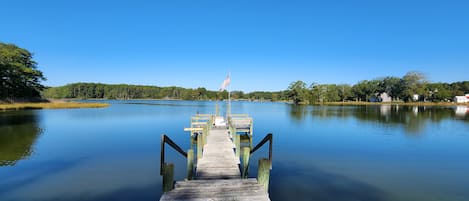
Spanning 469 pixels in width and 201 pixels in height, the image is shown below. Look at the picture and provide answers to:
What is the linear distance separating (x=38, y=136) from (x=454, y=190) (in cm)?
2335

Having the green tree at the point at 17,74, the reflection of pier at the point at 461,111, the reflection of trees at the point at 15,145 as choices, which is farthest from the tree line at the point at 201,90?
the reflection of trees at the point at 15,145

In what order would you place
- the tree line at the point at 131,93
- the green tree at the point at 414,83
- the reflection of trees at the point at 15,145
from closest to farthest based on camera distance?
the reflection of trees at the point at 15,145 → the green tree at the point at 414,83 → the tree line at the point at 131,93

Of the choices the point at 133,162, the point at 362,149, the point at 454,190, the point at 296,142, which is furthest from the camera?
the point at 296,142

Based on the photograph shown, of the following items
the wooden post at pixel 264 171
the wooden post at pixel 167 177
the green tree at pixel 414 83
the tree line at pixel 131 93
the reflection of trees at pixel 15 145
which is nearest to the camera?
the wooden post at pixel 167 177

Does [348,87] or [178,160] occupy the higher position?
[348,87]

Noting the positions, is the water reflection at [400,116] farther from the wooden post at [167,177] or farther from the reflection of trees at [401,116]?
the wooden post at [167,177]

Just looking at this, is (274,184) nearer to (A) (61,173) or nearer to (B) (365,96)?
(A) (61,173)

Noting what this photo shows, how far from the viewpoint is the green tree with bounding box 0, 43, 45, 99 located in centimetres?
4457

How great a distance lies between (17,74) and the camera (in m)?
46.4

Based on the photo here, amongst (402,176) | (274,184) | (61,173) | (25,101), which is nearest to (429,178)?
(402,176)

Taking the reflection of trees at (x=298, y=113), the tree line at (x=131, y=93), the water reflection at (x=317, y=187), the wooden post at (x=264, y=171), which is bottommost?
the water reflection at (x=317, y=187)

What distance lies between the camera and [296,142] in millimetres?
15938

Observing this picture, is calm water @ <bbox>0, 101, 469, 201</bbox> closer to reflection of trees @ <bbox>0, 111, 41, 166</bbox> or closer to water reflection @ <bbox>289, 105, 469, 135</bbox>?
reflection of trees @ <bbox>0, 111, 41, 166</bbox>

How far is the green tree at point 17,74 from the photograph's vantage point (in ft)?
146
